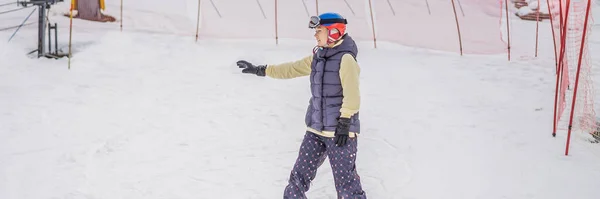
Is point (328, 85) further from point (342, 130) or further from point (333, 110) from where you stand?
point (342, 130)

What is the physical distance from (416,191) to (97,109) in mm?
3806

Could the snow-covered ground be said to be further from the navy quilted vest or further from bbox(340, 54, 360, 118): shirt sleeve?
bbox(340, 54, 360, 118): shirt sleeve

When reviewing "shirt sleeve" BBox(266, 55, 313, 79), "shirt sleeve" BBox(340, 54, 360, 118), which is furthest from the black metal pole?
"shirt sleeve" BBox(340, 54, 360, 118)

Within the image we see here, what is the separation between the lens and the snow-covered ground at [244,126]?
5586 mm

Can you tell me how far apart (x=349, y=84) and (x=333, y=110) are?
24 centimetres

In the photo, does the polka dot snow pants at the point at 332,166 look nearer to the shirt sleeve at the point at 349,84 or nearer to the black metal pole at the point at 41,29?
the shirt sleeve at the point at 349,84

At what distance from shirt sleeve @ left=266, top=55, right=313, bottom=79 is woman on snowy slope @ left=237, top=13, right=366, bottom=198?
7cm

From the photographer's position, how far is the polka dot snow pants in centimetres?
443

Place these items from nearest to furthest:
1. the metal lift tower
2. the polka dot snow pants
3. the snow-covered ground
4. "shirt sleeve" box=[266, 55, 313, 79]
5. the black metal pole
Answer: the polka dot snow pants
"shirt sleeve" box=[266, 55, 313, 79]
the snow-covered ground
the metal lift tower
the black metal pole

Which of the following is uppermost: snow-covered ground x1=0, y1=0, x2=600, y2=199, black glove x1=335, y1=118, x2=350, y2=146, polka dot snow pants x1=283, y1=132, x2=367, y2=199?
black glove x1=335, y1=118, x2=350, y2=146

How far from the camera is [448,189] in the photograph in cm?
546

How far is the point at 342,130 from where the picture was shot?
4.30 m

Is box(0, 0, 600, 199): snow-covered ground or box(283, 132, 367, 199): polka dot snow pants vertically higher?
box(283, 132, 367, 199): polka dot snow pants

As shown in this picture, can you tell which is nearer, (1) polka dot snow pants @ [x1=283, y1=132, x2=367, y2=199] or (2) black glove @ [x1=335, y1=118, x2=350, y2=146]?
(2) black glove @ [x1=335, y1=118, x2=350, y2=146]
